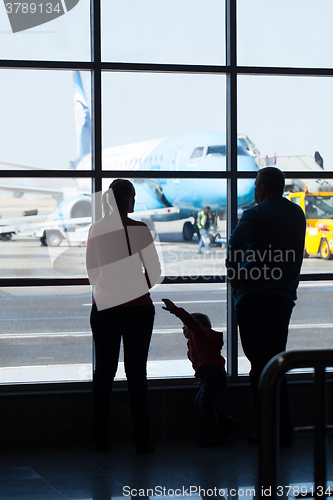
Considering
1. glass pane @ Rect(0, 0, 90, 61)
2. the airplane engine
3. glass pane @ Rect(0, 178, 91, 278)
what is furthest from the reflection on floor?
glass pane @ Rect(0, 0, 90, 61)

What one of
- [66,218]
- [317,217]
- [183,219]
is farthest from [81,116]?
[317,217]

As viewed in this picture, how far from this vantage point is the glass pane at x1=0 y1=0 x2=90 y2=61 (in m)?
3.75

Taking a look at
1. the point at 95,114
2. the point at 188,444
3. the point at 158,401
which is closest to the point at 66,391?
the point at 158,401

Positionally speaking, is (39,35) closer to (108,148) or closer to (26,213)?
(108,148)

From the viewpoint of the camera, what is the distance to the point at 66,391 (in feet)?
12.3

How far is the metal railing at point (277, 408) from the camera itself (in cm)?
178

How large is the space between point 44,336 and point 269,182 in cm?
172

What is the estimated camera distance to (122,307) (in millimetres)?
3441

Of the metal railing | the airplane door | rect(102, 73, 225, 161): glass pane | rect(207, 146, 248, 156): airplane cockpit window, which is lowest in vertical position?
the metal railing

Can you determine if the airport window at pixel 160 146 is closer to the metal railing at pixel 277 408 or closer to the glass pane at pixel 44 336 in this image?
the glass pane at pixel 44 336

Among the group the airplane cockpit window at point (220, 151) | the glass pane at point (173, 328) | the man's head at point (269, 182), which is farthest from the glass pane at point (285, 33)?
the glass pane at point (173, 328)

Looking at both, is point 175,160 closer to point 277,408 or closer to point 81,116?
point 81,116

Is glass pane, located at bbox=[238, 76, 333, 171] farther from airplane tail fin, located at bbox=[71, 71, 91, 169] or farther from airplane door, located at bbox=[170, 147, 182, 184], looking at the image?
airplane tail fin, located at bbox=[71, 71, 91, 169]

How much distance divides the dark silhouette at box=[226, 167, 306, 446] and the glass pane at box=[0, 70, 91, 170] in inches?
46.5
